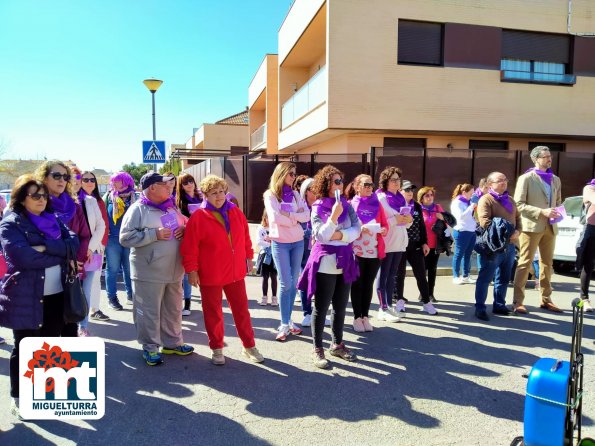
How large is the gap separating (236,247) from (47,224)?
1641mm

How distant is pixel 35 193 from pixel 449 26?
45.3ft

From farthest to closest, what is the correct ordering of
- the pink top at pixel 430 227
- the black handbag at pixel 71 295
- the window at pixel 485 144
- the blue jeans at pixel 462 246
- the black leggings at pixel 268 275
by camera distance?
1. the window at pixel 485 144
2. the blue jeans at pixel 462 246
3. the pink top at pixel 430 227
4. the black leggings at pixel 268 275
5. the black handbag at pixel 71 295

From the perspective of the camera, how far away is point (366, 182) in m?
Answer: 5.07

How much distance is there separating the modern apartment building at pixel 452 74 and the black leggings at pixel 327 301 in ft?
32.4

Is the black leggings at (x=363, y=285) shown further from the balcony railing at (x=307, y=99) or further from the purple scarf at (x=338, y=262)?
the balcony railing at (x=307, y=99)

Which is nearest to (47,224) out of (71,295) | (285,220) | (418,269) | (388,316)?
(71,295)

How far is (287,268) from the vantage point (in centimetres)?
508

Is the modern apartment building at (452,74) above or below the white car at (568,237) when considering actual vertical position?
above

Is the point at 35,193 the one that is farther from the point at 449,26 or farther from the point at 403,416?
the point at 449,26

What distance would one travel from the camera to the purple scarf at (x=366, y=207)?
515 centimetres

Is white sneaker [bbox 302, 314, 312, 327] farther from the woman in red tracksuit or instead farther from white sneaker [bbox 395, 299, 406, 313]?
white sneaker [bbox 395, 299, 406, 313]

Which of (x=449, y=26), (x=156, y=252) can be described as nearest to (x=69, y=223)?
(x=156, y=252)

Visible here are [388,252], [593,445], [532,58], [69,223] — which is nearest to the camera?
[593,445]

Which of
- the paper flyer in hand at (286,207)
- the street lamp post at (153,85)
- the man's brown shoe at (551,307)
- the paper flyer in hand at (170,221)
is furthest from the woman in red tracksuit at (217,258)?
the street lamp post at (153,85)
